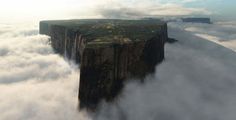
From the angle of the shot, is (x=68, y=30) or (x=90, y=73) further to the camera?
(x=68, y=30)

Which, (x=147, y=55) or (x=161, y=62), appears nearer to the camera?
(x=147, y=55)

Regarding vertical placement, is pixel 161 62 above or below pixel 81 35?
below

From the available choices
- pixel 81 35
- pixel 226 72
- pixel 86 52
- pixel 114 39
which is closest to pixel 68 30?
pixel 81 35

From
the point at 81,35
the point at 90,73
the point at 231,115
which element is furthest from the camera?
the point at 81,35

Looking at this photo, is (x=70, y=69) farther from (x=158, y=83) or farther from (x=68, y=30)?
(x=158, y=83)

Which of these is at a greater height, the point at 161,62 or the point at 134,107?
the point at 161,62

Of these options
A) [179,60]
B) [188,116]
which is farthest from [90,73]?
[179,60]

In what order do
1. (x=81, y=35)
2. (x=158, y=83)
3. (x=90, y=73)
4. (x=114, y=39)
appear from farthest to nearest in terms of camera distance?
(x=81, y=35) → (x=158, y=83) → (x=114, y=39) → (x=90, y=73)

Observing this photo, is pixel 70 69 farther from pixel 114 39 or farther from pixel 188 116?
pixel 188 116

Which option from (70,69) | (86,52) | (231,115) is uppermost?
(86,52)
